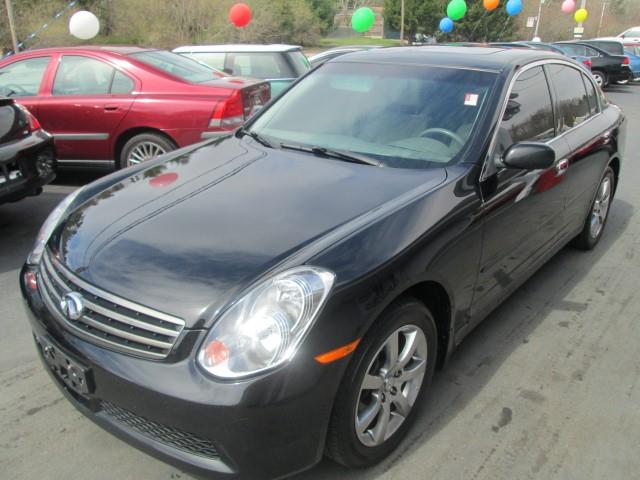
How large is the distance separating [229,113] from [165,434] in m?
4.47

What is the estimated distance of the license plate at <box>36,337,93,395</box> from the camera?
6.81 ft

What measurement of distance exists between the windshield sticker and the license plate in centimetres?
223

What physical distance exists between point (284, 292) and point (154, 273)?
0.50 meters

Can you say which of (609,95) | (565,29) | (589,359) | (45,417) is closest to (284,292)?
(45,417)

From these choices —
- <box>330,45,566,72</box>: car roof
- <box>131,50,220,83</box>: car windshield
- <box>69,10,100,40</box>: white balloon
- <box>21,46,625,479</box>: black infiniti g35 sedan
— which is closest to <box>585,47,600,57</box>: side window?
<box>69,10,100,40</box>: white balloon

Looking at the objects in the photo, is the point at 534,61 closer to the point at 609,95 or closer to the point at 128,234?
the point at 128,234

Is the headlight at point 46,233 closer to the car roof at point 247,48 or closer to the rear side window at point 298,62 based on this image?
the rear side window at point 298,62

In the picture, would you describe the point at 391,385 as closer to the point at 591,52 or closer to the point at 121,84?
the point at 121,84

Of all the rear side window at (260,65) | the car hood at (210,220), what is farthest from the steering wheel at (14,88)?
the car hood at (210,220)

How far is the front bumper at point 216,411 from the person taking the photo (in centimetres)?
184

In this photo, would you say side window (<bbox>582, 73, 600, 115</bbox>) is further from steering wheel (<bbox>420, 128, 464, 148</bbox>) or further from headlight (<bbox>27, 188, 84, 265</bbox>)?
headlight (<bbox>27, 188, 84, 265</bbox>)

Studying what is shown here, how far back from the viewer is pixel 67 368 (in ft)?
7.11

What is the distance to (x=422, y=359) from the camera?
2.50 meters

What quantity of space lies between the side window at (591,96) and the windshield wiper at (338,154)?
2387mm
